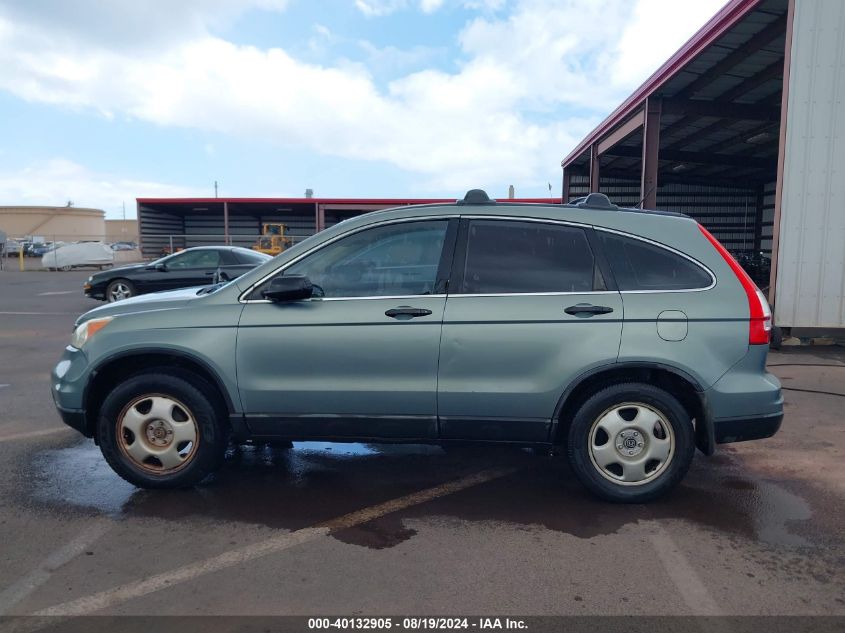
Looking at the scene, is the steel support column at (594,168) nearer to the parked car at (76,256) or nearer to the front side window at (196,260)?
the front side window at (196,260)

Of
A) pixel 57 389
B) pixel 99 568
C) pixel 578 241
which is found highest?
pixel 578 241

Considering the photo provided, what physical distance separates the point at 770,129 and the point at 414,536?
65.6 ft

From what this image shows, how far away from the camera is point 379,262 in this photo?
13.3 ft

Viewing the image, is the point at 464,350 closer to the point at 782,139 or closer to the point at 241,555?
the point at 241,555

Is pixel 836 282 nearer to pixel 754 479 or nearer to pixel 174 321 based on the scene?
pixel 754 479

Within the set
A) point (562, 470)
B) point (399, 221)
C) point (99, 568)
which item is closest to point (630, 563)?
point (562, 470)

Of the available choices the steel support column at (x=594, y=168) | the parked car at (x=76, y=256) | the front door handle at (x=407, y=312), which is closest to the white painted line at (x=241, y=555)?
the front door handle at (x=407, y=312)

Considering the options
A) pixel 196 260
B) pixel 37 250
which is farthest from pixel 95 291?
pixel 37 250

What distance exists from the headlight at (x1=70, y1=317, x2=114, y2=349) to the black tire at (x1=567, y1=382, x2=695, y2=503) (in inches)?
116

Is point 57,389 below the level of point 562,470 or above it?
above

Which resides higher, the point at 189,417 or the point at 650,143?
the point at 650,143

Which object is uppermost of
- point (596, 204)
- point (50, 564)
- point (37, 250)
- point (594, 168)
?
point (594, 168)

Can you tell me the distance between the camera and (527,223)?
4.04 meters

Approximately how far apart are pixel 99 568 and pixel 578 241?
3.11 m
